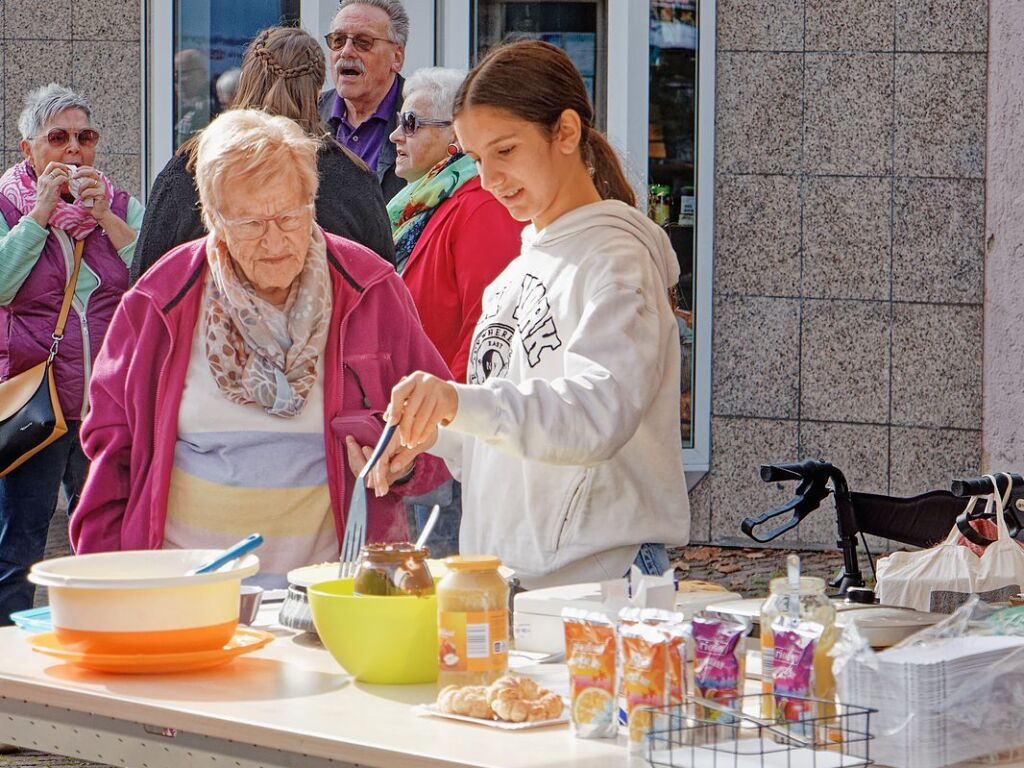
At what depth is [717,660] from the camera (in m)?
2.13

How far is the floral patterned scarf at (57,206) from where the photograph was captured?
5.39 meters

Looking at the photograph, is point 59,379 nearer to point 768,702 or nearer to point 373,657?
point 373,657

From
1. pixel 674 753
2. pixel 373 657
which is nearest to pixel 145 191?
pixel 373 657

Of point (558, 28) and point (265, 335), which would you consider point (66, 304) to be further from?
point (558, 28)

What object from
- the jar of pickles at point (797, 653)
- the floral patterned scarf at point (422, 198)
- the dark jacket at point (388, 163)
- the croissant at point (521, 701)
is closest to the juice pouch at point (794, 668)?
the jar of pickles at point (797, 653)

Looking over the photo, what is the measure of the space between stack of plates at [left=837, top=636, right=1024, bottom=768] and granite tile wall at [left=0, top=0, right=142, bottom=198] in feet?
23.3

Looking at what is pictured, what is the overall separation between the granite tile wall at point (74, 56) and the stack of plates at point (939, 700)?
23.3ft

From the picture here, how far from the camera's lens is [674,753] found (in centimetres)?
199

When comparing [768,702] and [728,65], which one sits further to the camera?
[728,65]

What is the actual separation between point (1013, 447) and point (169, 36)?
4.67 meters

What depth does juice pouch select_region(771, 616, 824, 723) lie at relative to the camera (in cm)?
207

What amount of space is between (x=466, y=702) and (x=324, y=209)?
2.38m

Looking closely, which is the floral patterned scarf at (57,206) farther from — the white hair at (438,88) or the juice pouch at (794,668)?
the juice pouch at (794,668)


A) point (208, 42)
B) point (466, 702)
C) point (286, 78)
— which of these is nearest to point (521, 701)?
point (466, 702)
